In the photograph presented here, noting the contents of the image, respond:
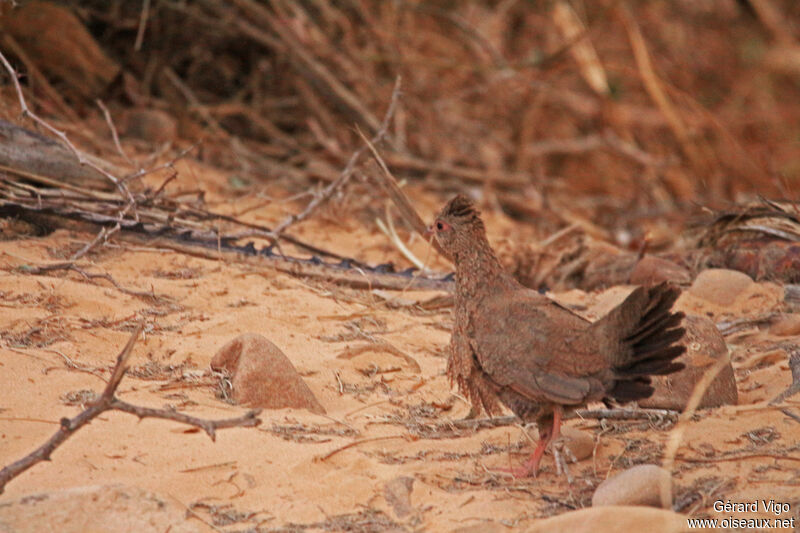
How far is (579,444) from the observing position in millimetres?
3080

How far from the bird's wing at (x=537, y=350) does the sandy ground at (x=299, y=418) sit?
288 millimetres

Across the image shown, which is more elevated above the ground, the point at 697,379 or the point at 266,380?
the point at 697,379

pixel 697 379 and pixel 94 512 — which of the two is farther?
pixel 697 379

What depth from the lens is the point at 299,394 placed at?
3270 mm

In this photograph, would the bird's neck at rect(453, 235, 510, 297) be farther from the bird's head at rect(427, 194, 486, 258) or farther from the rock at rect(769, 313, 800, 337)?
the rock at rect(769, 313, 800, 337)

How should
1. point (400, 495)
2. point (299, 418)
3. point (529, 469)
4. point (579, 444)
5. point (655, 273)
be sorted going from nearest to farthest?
1. point (400, 495)
2. point (529, 469)
3. point (579, 444)
4. point (299, 418)
5. point (655, 273)

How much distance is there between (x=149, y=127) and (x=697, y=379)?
14.0 feet

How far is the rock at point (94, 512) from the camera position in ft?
7.36

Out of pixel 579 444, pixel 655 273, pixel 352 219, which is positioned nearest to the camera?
pixel 579 444

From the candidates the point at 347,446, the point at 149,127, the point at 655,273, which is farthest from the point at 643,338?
the point at 149,127

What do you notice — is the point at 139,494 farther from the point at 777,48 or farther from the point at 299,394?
the point at 777,48

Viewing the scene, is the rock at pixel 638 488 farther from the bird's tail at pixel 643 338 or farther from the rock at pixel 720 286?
the rock at pixel 720 286

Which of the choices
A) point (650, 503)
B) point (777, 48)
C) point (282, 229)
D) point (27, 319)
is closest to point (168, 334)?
point (27, 319)

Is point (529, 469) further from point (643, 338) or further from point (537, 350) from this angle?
point (643, 338)
